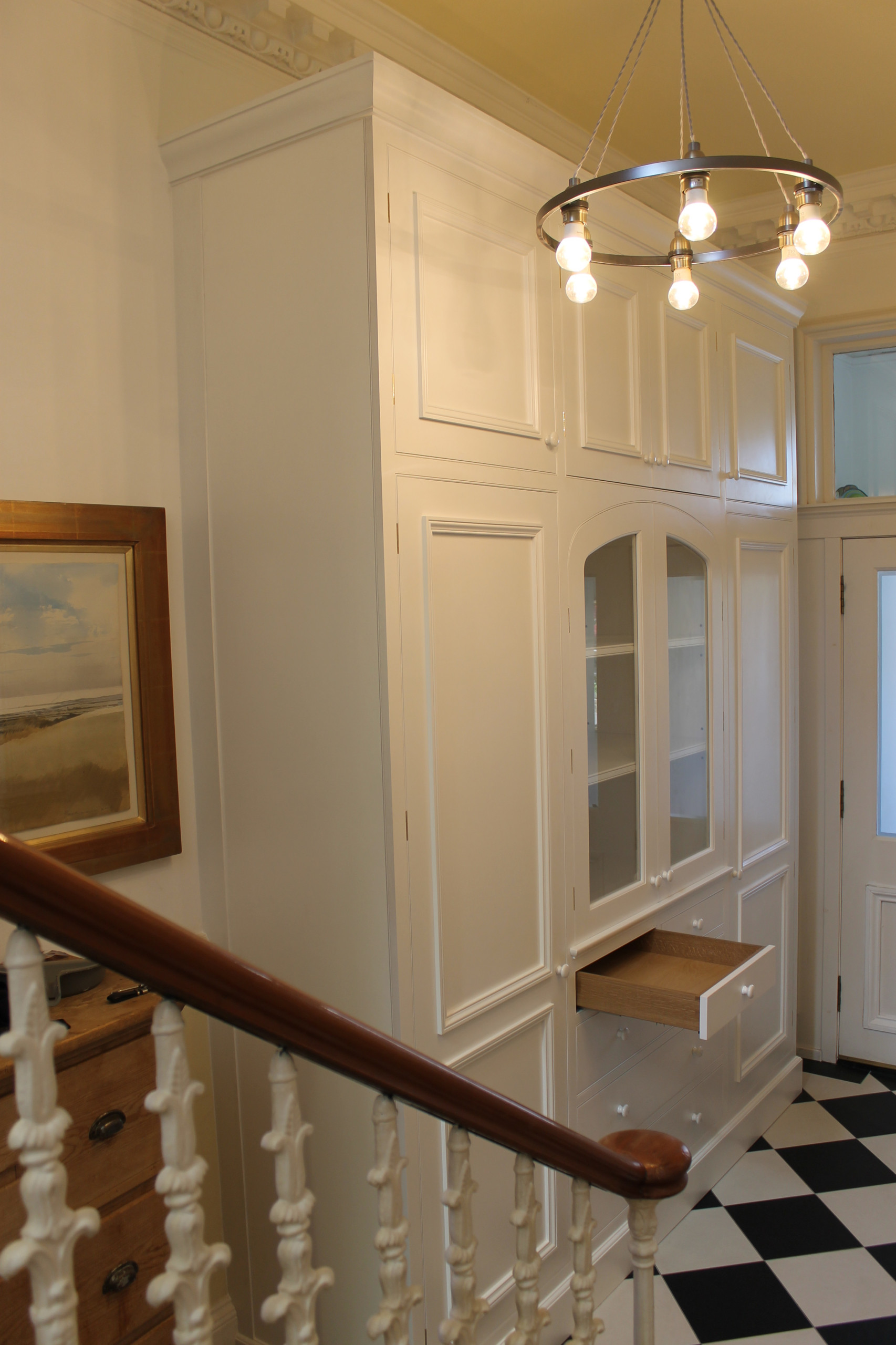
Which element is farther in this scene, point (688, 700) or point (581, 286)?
point (688, 700)

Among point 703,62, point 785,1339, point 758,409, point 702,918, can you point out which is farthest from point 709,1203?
point 703,62

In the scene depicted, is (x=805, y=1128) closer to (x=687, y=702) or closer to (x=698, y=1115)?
(x=698, y=1115)

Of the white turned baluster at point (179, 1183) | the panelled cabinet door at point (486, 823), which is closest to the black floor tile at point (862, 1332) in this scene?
the panelled cabinet door at point (486, 823)

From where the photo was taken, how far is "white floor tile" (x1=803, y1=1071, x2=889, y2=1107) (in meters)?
3.36

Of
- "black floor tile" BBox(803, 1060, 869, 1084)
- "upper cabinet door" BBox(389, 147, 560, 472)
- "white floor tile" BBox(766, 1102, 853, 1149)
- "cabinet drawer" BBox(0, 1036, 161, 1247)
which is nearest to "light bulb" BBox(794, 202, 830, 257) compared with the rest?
"upper cabinet door" BBox(389, 147, 560, 472)

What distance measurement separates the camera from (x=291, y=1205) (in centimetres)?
81

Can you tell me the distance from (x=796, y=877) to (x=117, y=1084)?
2.59m

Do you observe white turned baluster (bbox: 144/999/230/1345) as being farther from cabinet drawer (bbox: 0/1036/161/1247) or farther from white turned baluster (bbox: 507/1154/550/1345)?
cabinet drawer (bbox: 0/1036/161/1247)

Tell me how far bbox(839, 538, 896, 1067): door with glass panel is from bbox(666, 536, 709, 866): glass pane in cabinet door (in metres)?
1.06

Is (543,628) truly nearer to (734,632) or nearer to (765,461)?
(734,632)

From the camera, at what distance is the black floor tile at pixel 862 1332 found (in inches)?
85.4

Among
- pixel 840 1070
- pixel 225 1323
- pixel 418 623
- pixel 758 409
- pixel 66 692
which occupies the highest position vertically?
pixel 758 409

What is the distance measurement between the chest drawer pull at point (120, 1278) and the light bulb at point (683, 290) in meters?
1.79

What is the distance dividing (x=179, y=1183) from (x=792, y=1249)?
7.69 feet
